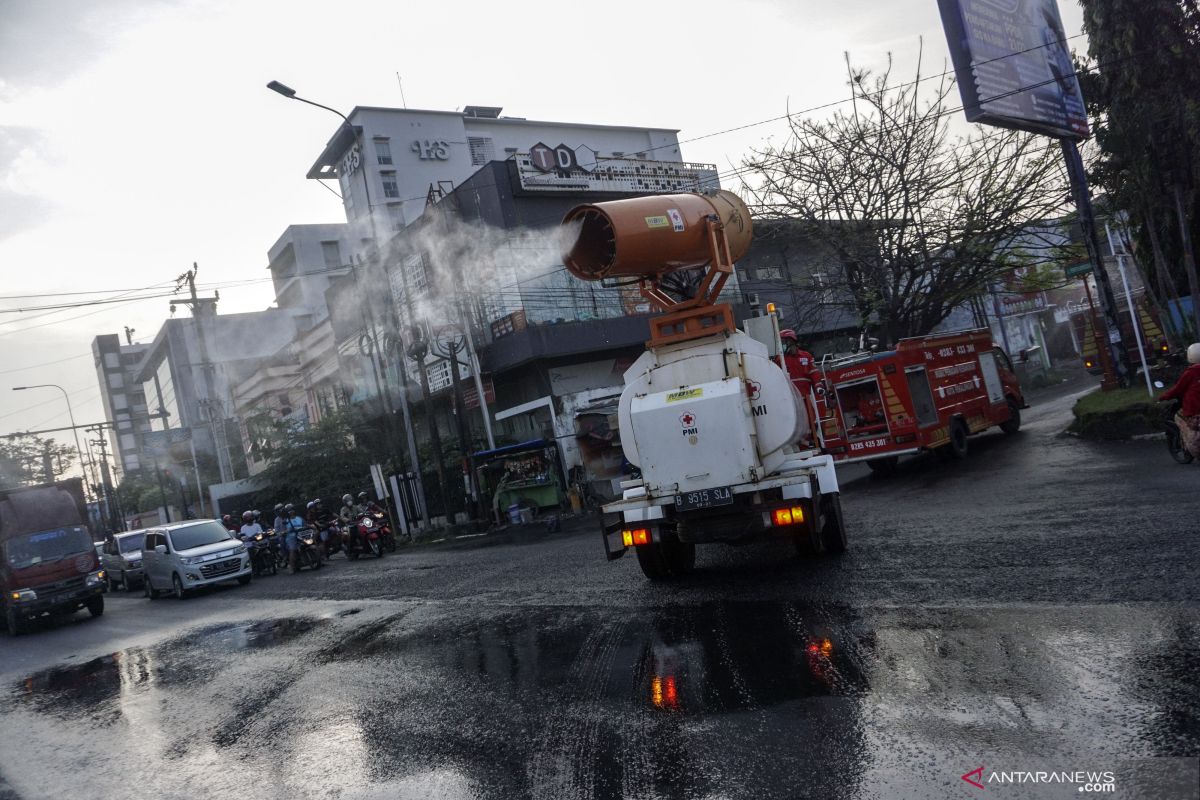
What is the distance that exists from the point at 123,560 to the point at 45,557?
6.92m

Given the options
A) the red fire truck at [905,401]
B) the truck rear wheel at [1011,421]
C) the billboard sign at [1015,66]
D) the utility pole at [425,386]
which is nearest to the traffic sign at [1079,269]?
the red fire truck at [905,401]

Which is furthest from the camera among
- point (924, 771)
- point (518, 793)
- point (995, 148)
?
point (995, 148)

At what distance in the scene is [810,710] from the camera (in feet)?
15.6

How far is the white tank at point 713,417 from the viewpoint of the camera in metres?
8.22

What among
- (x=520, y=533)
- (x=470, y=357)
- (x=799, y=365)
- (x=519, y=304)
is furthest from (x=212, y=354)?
(x=799, y=365)

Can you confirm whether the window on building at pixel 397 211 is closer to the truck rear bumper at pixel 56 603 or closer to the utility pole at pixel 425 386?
the utility pole at pixel 425 386

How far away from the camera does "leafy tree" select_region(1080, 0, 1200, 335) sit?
17.0 m

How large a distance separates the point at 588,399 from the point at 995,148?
14314mm

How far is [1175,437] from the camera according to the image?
447 inches

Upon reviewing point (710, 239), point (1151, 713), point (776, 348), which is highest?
point (710, 239)

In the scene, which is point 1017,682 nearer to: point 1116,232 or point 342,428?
point 1116,232

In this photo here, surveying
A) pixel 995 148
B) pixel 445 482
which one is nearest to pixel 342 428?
pixel 445 482

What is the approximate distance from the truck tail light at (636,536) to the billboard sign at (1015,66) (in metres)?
11.6

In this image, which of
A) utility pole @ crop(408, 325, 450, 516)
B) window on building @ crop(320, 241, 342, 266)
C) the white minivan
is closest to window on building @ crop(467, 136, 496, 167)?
window on building @ crop(320, 241, 342, 266)
